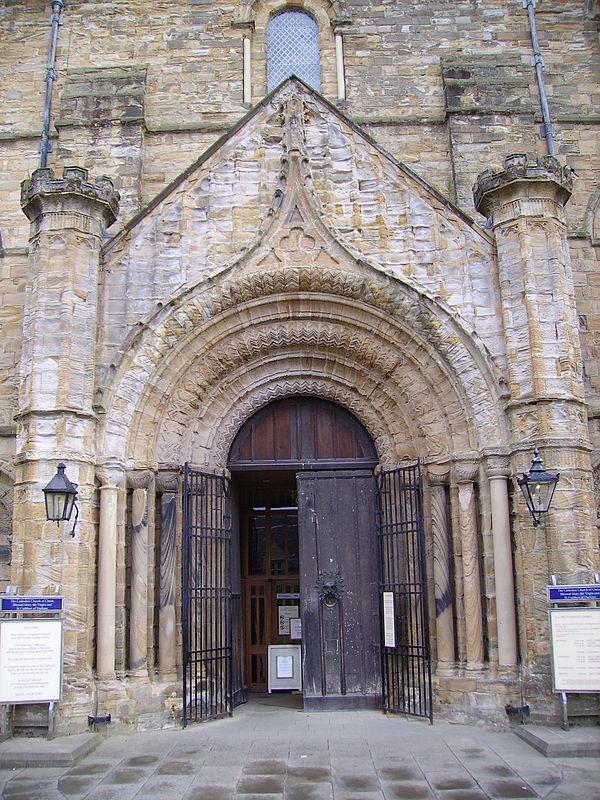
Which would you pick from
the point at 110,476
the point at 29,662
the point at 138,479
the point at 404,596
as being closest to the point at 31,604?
the point at 29,662

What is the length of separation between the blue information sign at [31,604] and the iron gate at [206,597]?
1.67m

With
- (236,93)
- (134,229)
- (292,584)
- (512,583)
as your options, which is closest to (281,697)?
(292,584)

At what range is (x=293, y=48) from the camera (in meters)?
15.0

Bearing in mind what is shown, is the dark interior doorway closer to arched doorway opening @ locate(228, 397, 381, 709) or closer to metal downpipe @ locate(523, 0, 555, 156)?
arched doorway opening @ locate(228, 397, 381, 709)

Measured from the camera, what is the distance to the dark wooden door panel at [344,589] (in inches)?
410

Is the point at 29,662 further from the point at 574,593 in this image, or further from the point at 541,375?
the point at 541,375

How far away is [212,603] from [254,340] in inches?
144

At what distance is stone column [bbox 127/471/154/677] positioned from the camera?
9.69 m

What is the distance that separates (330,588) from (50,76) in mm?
10470

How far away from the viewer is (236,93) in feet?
47.3

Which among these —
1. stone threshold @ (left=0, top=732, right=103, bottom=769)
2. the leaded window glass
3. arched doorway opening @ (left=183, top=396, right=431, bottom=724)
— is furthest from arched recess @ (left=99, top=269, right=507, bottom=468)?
the leaded window glass

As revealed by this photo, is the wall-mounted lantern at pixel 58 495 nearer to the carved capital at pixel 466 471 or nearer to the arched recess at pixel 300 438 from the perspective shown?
the arched recess at pixel 300 438

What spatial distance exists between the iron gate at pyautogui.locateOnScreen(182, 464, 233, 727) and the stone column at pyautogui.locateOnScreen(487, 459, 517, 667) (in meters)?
3.57

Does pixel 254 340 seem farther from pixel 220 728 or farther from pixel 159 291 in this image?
pixel 220 728
